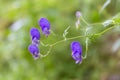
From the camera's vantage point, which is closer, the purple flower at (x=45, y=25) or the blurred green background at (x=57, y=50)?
the purple flower at (x=45, y=25)

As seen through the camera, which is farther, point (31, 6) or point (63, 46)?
point (31, 6)

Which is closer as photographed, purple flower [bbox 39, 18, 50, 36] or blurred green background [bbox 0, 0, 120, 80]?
purple flower [bbox 39, 18, 50, 36]

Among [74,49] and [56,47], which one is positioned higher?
[56,47]

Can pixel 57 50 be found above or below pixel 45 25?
above

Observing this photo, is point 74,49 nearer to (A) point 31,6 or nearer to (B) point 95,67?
(B) point 95,67

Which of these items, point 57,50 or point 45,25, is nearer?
point 45,25

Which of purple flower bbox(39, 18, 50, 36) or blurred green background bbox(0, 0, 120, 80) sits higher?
blurred green background bbox(0, 0, 120, 80)

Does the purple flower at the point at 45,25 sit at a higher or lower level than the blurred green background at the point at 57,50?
lower

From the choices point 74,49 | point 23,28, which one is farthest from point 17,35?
point 74,49
